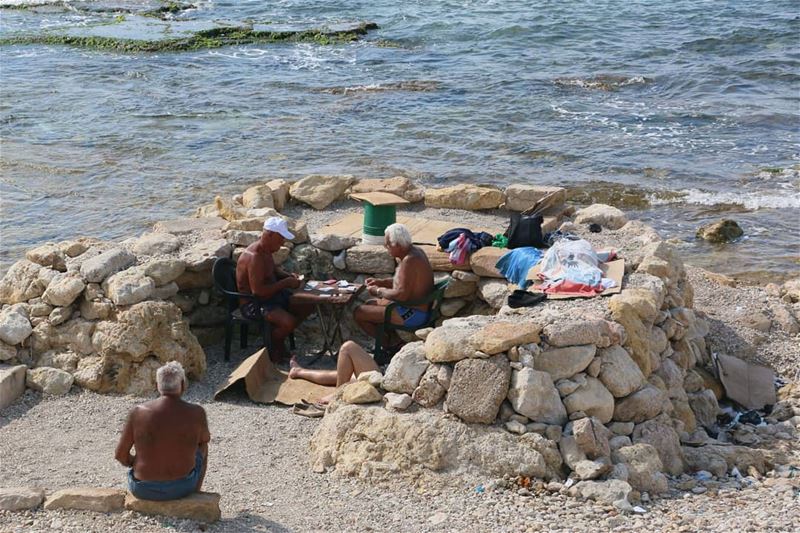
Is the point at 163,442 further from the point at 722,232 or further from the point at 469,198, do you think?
the point at 722,232

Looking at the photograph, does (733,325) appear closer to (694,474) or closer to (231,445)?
(694,474)

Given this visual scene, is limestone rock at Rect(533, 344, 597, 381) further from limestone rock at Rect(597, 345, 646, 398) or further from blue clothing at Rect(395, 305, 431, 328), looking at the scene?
blue clothing at Rect(395, 305, 431, 328)

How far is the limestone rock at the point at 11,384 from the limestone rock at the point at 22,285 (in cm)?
93

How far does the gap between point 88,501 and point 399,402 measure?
243 cm

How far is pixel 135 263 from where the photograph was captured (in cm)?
1018

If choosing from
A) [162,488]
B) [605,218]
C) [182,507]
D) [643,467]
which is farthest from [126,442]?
[605,218]

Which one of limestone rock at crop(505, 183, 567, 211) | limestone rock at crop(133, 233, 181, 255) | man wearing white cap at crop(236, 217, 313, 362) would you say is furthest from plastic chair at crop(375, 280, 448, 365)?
limestone rock at crop(505, 183, 567, 211)

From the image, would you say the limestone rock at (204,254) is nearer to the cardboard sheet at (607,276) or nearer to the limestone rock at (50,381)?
the limestone rock at (50,381)

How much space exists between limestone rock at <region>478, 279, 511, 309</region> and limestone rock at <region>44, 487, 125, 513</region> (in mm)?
4308

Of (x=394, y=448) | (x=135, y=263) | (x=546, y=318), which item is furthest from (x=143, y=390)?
(x=546, y=318)

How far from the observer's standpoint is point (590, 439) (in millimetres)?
7668

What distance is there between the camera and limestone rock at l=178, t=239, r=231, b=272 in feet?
33.6

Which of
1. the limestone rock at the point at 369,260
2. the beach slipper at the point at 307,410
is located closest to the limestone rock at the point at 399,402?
the beach slipper at the point at 307,410

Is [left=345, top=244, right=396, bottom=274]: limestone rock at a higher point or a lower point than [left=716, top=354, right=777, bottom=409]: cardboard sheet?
higher
